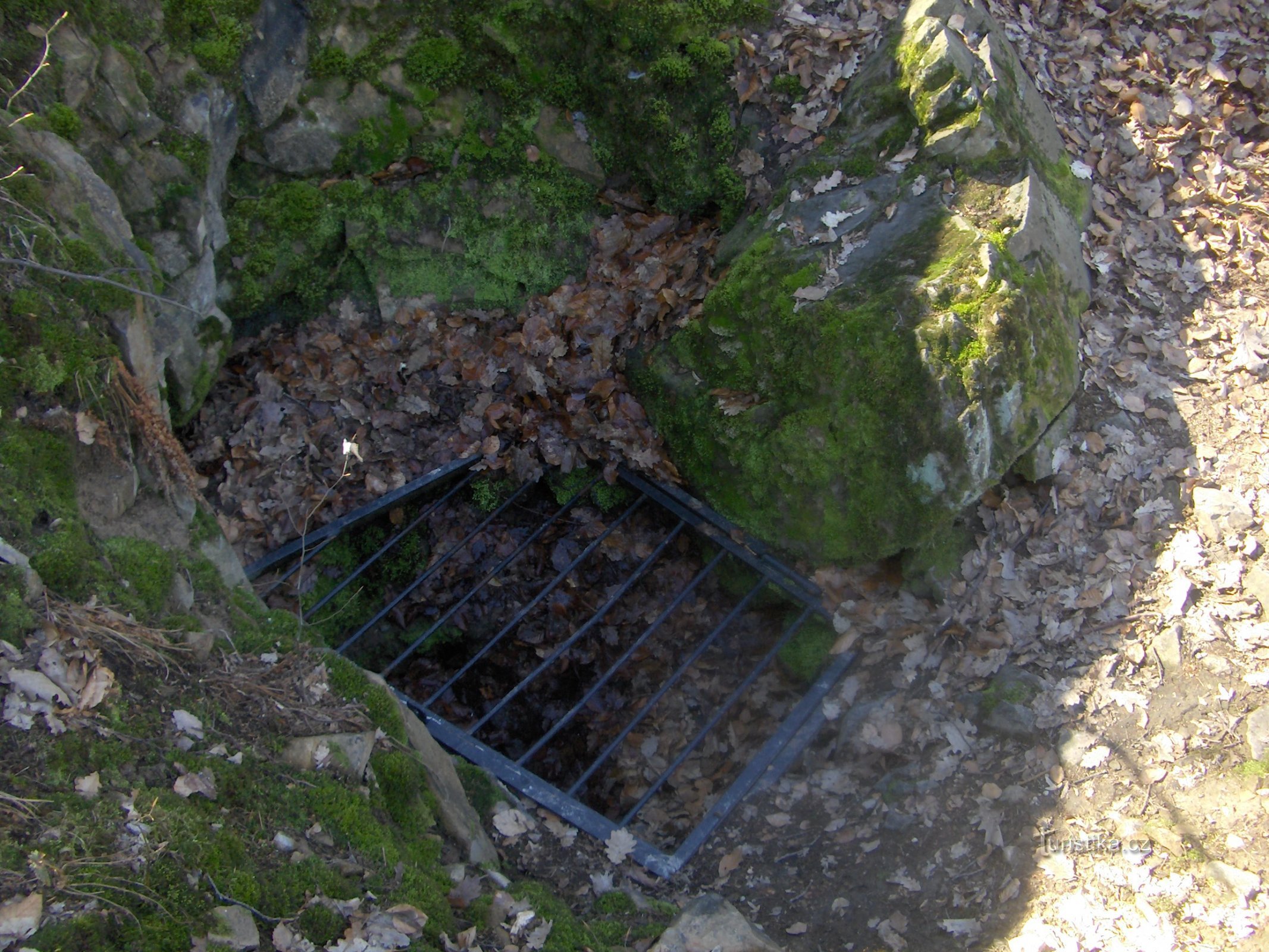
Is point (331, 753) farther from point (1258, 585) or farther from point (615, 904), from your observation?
point (1258, 585)

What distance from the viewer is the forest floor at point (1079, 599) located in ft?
10.2

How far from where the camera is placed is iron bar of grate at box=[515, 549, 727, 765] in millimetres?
3787

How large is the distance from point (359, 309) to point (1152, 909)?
4651mm

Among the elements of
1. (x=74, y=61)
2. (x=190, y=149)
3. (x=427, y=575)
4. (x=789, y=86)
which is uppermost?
(x=74, y=61)

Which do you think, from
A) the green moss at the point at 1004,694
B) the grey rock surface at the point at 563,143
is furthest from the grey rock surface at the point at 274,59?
the green moss at the point at 1004,694

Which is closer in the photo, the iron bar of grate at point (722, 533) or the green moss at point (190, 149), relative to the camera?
the green moss at point (190, 149)

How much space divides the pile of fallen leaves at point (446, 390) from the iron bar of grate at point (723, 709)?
1053 millimetres

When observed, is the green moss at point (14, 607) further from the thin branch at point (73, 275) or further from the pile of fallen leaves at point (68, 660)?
the thin branch at point (73, 275)

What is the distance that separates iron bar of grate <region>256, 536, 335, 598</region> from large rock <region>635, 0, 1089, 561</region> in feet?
6.18

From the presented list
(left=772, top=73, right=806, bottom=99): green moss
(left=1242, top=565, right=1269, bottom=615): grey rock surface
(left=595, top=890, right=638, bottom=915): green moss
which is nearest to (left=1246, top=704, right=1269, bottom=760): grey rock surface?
(left=1242, top=565, right=1269, bottom=615): grey rock surface

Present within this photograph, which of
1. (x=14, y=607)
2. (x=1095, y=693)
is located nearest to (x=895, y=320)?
(x=1095, y=693)

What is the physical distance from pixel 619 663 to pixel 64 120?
3.40 metres

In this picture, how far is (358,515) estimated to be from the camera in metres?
4.42

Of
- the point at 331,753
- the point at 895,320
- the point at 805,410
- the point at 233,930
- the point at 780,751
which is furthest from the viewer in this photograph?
the point at 805,410
